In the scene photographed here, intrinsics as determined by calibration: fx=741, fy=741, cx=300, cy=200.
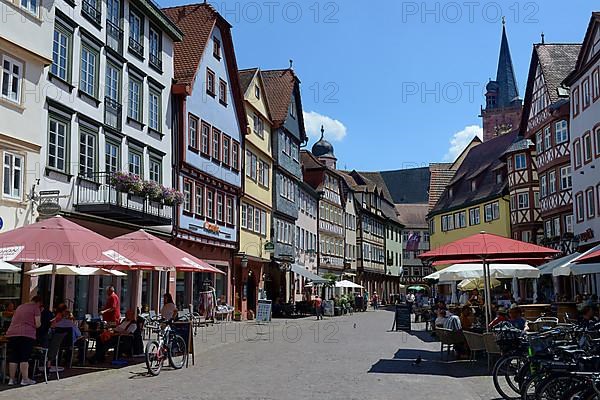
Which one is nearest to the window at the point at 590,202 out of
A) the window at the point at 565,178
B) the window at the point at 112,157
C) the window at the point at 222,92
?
the window at the point at 565,178

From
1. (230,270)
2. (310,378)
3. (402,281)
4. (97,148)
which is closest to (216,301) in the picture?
(230,270)

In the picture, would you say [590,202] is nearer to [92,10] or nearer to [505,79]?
[92,10]

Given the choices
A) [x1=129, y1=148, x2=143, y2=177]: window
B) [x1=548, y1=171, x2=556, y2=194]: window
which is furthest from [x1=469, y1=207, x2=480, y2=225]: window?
[x1=129, y1=148, x2=143, y2=177]: window

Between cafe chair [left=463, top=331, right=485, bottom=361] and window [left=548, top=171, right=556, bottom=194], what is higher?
window [left=548, top=171, right=556, bottom=194]

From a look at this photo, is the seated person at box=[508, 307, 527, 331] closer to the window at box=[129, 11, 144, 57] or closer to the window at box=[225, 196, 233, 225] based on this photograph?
the window at box=[129, 11, 144, 57]

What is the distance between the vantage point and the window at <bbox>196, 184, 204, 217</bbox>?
3241 cm

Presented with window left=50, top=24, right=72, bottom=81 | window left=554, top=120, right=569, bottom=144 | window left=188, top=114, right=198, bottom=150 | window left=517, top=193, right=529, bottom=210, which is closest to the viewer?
window left=50, top=24, right=72, bottom=81

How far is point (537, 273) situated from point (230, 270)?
17.2 metres

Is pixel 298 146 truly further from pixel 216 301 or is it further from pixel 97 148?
pixel 97 148

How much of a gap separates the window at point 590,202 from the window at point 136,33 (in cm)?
2162

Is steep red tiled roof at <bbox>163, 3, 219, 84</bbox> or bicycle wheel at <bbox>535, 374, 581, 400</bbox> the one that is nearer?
bicycle wheel at <bbox>535, 374, 581, 400</bbox>

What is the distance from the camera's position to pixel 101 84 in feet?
78.9

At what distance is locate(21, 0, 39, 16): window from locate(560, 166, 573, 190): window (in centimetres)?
2991

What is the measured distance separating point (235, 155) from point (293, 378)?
2417 centimetres
